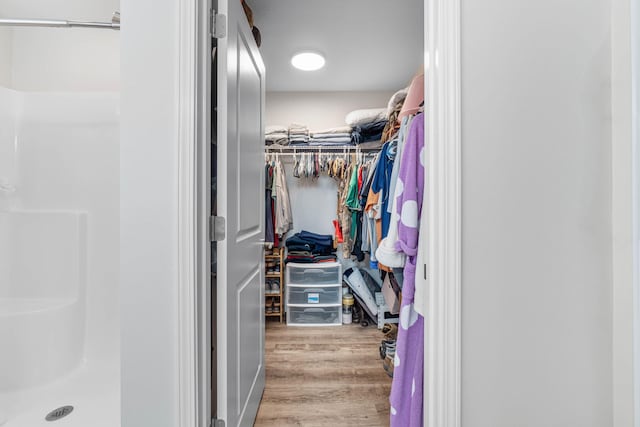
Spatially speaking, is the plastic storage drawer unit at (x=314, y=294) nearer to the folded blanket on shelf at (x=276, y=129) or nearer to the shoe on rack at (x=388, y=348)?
the shoe on rack at (x=388, y=348)

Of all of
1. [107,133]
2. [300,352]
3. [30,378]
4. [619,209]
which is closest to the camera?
[619,209]

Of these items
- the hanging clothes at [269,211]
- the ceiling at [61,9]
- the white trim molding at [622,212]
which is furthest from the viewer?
the hanging clothes at [269,211]

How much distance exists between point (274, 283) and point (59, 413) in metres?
1.71

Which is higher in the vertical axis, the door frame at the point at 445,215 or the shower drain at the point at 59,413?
the door frame at the point at 445,215

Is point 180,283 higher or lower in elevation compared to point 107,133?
lower

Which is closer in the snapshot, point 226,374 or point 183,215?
point 183,215

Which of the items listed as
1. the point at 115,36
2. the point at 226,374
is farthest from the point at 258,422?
the point at 115,36

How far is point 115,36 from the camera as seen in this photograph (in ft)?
5.02

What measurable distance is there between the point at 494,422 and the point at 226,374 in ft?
2.77

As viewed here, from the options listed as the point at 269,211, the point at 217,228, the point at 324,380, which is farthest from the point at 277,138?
the point at 324,380

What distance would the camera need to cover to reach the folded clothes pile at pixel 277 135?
2.88m

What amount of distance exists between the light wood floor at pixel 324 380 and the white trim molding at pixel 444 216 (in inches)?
36.6

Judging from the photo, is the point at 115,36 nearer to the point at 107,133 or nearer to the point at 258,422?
the point at 107,133

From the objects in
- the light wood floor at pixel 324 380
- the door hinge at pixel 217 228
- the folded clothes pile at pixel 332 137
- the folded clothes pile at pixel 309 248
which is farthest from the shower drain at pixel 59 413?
the folded clothes pile at pixel 332 137
